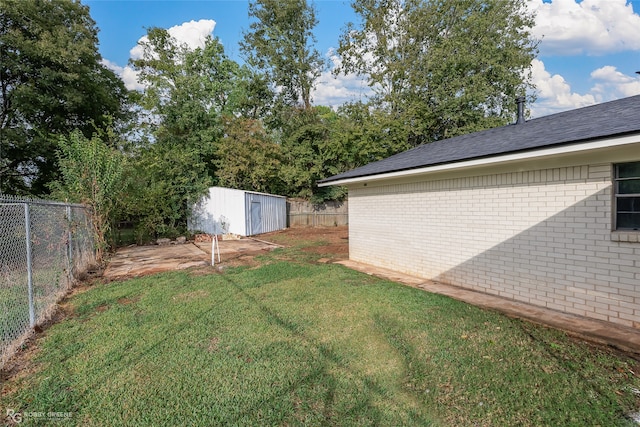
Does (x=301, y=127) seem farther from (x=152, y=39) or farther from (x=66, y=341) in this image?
(x=66, y=341)

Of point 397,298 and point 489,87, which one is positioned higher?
point 489,87

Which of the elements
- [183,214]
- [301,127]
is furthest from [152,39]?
[183,214]

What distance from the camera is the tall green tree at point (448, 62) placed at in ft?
58.9

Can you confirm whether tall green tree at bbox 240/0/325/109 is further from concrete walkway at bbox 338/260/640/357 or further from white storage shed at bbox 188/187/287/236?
concrete walkway at bbox 338/260/640/357

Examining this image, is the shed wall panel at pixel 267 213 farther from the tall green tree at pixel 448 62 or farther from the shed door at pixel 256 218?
the tall green tree at pixel 448 62

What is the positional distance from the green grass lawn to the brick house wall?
1.05 meters

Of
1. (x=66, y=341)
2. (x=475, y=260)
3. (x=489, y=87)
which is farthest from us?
(x=489, y=87)

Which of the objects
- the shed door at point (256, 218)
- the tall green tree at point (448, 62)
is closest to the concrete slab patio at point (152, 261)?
the shed door at point (256, 218)

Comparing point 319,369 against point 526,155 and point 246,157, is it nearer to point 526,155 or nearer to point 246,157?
point 526,155

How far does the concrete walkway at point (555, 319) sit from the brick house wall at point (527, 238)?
16 centimetres

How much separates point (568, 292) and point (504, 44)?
20.6 m

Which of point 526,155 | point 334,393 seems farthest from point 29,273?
point 526,155

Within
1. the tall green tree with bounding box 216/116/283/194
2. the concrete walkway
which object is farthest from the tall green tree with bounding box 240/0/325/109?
the concrete walkway

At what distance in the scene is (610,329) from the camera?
3539 mm
